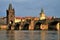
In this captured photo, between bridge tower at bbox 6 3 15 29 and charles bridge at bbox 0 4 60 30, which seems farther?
bridge tower at bbox 6 3 15 29

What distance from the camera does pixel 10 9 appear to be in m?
174

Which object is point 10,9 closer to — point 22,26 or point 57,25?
point 22,26

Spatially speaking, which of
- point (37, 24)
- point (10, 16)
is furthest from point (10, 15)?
point (37, 24)

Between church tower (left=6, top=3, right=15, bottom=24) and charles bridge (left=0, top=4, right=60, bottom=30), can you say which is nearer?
charles bridge (left=0, top=4, right=60, bottom=30)

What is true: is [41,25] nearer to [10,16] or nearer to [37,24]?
[37,24]

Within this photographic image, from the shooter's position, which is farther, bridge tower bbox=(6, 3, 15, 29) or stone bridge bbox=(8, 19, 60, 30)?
bridge tower bbox=(6, 3, 15, 29)

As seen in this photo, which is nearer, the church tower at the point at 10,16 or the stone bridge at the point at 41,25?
the stone bridge at the point at 41,25

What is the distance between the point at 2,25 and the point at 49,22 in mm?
46475

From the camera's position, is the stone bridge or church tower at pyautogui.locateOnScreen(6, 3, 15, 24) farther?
church tower at pyautogui.locateOnScreen(6, 3, 15, 24)

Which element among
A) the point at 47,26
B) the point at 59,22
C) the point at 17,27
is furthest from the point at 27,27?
the point at 59,22

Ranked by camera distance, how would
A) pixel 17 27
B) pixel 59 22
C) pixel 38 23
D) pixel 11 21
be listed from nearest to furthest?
pixel 59 22, pixel 38 23, pixel 17 27, pixel 11 21

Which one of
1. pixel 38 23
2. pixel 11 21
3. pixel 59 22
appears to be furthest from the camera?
pixel 11 21

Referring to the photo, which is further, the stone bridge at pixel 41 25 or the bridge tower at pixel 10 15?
the bridge tower at pixel 10 15

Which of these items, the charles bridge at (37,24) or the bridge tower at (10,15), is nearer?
the charles bridge at (37,24)
